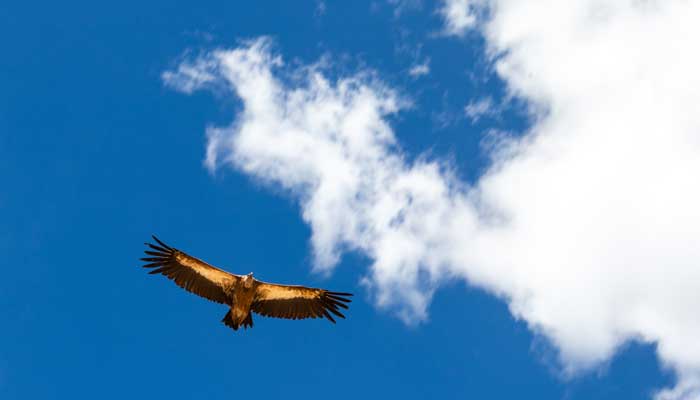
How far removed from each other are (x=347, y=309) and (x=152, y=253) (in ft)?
30.2

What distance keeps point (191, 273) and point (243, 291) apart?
2.76m

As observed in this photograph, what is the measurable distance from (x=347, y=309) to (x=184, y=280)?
7.68m

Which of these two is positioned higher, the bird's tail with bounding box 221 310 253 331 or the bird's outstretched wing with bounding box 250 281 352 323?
the bird's outstretched wing with bounding box 250 281 352 323

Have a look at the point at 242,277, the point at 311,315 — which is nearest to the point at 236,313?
the point at 242,277

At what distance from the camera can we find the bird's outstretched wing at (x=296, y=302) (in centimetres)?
2586

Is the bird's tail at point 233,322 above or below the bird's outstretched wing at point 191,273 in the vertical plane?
below

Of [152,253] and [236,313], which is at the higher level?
[152,253]

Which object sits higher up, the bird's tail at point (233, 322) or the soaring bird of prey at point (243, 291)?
the soaring bird of prey at point (243, 291)

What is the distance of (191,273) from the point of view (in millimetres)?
26188

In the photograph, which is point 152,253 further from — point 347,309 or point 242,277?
Answer: point 347,309

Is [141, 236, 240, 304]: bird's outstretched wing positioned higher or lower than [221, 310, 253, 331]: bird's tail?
higher

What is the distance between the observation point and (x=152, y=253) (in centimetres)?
2553

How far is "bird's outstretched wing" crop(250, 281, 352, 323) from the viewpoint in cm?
2586

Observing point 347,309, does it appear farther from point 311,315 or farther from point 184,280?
point 184,280
